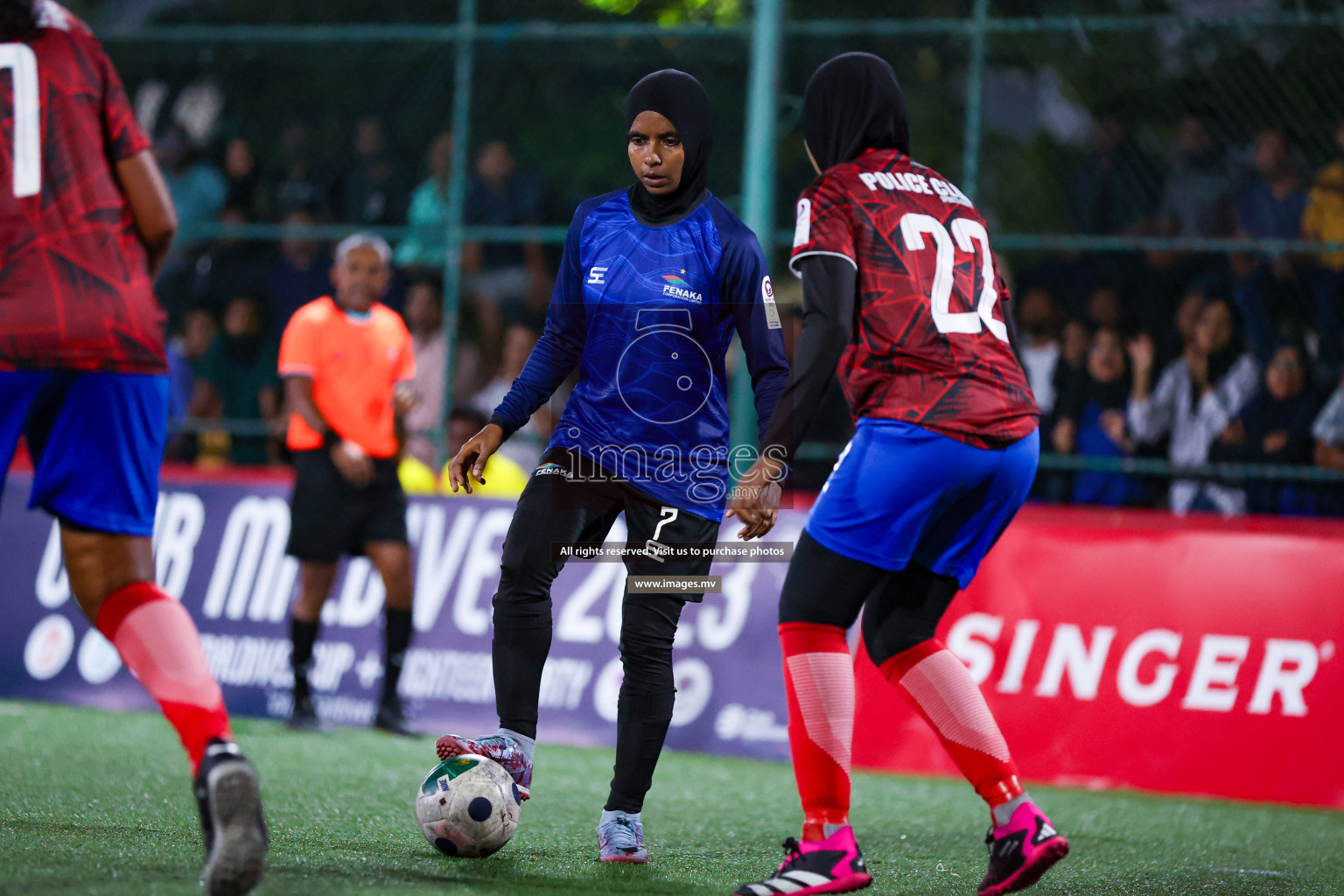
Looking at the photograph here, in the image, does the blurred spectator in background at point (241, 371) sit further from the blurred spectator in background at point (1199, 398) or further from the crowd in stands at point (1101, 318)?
the blurred spectator in background at point (1199, 398)

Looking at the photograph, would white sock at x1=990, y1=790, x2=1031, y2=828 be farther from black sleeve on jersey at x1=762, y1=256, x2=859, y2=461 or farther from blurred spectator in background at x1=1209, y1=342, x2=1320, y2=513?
blurred spectator in background at x1=1209, y1=342, x2=1320, y2=513

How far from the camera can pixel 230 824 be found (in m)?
3.26

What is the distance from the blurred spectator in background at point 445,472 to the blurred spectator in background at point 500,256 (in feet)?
2.79

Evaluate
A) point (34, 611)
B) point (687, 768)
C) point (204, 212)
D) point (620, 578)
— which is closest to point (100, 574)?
point (687, 768)

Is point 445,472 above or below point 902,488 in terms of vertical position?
below

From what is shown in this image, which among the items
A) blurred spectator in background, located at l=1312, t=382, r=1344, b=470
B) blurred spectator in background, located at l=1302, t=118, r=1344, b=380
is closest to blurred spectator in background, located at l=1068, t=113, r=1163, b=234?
blurred spectator in background, located at l=1302, t=118, r=1344, b=380

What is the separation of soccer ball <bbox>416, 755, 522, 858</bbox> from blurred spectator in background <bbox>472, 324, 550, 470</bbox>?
5061 mm

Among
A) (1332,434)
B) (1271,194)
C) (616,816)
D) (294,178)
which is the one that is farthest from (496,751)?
(294,178)

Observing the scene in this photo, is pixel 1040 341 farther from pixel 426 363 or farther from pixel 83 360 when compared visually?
pixel 83 360

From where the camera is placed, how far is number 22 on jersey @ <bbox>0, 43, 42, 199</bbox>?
11.5 feet

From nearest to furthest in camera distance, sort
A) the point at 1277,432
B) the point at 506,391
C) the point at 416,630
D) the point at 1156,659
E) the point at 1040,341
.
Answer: the point at 1156,659 < the point at 1277,432 < the point at 416,630 < the point at 1040,341 < the point at 506,391

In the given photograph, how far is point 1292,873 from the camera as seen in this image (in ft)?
16.0

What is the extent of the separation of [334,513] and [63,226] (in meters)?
4.56

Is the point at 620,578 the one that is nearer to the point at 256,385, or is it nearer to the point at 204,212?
the point at 256,385
